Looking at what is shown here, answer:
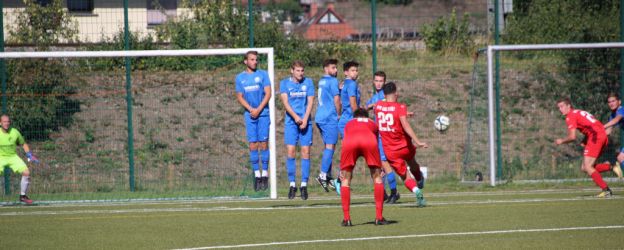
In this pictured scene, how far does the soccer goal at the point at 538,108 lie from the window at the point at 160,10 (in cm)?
680

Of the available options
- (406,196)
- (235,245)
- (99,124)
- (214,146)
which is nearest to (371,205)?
(406,196)

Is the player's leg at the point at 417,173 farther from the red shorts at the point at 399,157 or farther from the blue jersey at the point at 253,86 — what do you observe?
the blue jersey at the point at 253,86

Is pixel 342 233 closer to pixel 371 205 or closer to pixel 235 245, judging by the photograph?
pixel 235 245

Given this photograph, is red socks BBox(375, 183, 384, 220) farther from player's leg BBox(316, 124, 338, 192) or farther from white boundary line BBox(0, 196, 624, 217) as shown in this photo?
player's leg BBox(316, 124, 338, 192)

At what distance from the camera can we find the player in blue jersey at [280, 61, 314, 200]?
15.8 m

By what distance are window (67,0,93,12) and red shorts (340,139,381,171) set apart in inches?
382

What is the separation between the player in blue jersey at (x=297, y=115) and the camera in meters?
15.8

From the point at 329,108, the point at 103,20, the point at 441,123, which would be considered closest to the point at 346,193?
the point at 329,108

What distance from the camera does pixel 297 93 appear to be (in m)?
16.1

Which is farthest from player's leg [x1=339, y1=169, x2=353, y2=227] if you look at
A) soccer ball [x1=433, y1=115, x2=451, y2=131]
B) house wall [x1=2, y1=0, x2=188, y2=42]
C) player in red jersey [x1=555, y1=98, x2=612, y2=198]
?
soccer ball [x1=433, y1=115, x2=451, y2=131]

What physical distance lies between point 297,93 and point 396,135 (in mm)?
2995

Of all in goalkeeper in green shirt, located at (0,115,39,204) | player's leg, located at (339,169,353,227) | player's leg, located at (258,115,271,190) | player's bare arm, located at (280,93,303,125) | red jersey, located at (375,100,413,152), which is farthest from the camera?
goalkeeper in green shirt, located at (0,115,39,204)

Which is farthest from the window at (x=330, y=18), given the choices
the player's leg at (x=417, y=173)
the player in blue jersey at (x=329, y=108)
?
the player's leg at (x=417, y=173)

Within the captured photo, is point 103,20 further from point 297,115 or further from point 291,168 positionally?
point 291,168
